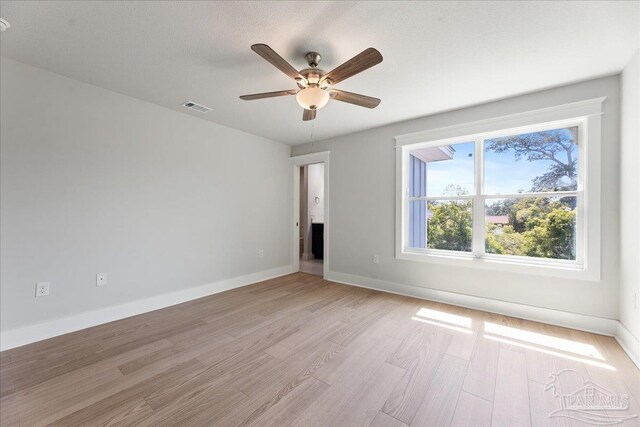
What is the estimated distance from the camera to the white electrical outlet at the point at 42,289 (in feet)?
7.60

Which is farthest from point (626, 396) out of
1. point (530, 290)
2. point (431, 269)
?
point (431, 269)

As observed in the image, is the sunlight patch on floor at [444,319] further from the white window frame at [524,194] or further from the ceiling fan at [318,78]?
the ceiling fan at [318,78]

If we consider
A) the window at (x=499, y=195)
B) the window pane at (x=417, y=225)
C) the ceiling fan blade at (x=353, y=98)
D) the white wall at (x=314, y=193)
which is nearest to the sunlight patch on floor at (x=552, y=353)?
the window at (x=499, y=195)

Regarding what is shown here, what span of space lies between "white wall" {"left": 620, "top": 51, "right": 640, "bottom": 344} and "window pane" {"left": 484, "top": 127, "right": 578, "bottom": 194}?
0.40 m

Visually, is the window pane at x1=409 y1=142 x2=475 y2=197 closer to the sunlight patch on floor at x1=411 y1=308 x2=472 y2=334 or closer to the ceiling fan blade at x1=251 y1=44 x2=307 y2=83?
the sunlight patch on floor at x1=411 y1=308 x2=472 y2=334

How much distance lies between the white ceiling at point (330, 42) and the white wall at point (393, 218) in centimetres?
27

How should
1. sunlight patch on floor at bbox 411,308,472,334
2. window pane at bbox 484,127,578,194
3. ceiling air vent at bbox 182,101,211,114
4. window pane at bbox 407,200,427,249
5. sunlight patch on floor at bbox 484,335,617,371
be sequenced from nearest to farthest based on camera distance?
sunlight patch on floor at bbox 484,335,617,371, sunlight patch on floor at bbox 411,308,472,334, window pane at bbox 484,127,578,194, ceiling air vent at bbox 182,101,211,114, window pane at bbox 407,200,427,249

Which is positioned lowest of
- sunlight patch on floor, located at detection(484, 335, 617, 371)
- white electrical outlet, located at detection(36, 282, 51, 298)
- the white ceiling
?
sunlight patch on floor, located at detection(484, 335, 617, 371)

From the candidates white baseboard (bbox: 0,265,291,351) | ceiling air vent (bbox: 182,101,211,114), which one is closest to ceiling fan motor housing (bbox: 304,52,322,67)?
ceiling air vent (bbox: 182,101,211,114)

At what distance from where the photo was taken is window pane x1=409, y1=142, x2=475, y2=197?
326 centimetres

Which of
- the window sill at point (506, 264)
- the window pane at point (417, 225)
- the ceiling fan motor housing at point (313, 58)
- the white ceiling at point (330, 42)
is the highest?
the white ceiling at point (330, 42)

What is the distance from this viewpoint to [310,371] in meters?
→ 1.88

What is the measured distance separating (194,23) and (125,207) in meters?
2.09
